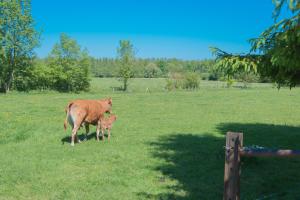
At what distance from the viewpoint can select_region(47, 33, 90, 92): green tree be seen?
2424 inches

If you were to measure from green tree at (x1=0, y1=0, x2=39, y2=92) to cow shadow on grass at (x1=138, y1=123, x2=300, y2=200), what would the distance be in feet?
146

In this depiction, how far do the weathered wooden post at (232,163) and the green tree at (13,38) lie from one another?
53187 millimetres

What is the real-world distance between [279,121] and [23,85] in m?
44.8

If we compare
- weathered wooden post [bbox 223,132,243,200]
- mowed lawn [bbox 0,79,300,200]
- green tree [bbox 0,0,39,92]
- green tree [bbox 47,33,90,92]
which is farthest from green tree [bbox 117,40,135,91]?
weathered wooden post [bbox 223,132,243,200]

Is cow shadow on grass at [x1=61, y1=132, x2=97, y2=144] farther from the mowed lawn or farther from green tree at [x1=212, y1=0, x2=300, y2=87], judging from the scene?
green tree at [x1=212, y1=0, x2=300, y2=87]

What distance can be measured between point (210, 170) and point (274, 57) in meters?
4.10

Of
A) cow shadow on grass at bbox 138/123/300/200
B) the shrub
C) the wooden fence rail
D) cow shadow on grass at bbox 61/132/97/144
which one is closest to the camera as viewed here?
the wooden fence rail

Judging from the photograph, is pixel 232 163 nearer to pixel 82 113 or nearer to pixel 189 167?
pixel 189 167

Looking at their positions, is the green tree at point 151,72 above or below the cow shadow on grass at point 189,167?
above

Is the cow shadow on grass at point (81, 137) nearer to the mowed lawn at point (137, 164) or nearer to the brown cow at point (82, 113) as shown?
the mowed lawn at point (137, 164)

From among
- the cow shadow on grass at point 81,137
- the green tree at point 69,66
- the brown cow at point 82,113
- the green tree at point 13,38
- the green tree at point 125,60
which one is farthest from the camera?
the green tree at point 125,60

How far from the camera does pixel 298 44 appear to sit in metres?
6.71

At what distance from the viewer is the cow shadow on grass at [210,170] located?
8242mm

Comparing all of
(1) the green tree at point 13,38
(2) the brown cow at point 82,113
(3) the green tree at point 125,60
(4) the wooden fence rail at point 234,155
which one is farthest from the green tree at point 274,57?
(3) the green tree at point 125,60
